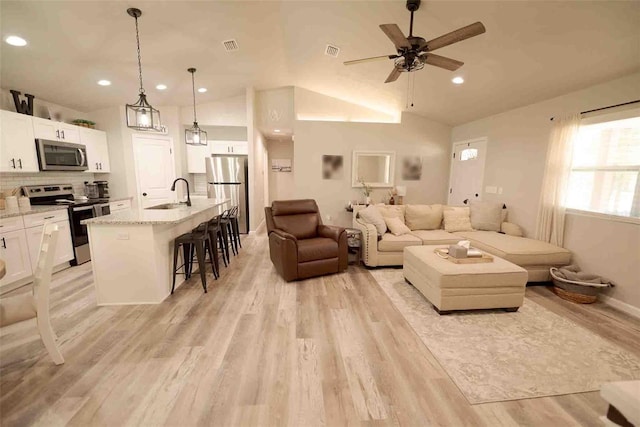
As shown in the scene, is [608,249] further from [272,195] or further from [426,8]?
[272,195]

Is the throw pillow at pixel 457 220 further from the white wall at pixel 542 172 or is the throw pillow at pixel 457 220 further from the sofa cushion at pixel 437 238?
the white wall at pixel 542 172

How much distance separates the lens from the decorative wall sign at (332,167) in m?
5.60

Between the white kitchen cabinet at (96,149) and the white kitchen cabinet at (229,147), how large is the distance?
192cm

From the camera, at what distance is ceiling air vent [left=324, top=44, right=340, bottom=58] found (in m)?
3.71

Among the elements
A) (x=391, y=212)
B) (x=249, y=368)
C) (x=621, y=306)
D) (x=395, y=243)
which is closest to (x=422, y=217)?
(x=391, y=212)

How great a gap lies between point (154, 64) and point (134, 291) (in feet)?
10.5

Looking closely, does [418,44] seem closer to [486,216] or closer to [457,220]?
[457,220]

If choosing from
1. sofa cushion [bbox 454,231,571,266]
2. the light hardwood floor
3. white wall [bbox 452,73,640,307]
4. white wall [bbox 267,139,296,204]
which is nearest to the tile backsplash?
the light hardwood floor

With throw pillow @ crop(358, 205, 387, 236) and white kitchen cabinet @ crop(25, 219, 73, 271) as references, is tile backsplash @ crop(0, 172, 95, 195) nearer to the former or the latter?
white kitchen cabinet @ crop(25, 219, 73, 271)

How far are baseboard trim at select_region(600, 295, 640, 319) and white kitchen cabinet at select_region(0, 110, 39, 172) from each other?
7.38 meters

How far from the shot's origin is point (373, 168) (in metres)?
5.72

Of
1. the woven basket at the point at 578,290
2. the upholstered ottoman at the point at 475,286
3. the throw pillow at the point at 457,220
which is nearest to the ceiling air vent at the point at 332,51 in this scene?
the throw pillow at the point at 457,220

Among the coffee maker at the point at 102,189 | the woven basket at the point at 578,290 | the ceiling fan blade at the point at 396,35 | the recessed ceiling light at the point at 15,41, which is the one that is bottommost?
the woven basket at the point at 578,290

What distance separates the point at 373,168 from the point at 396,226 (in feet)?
6.66
